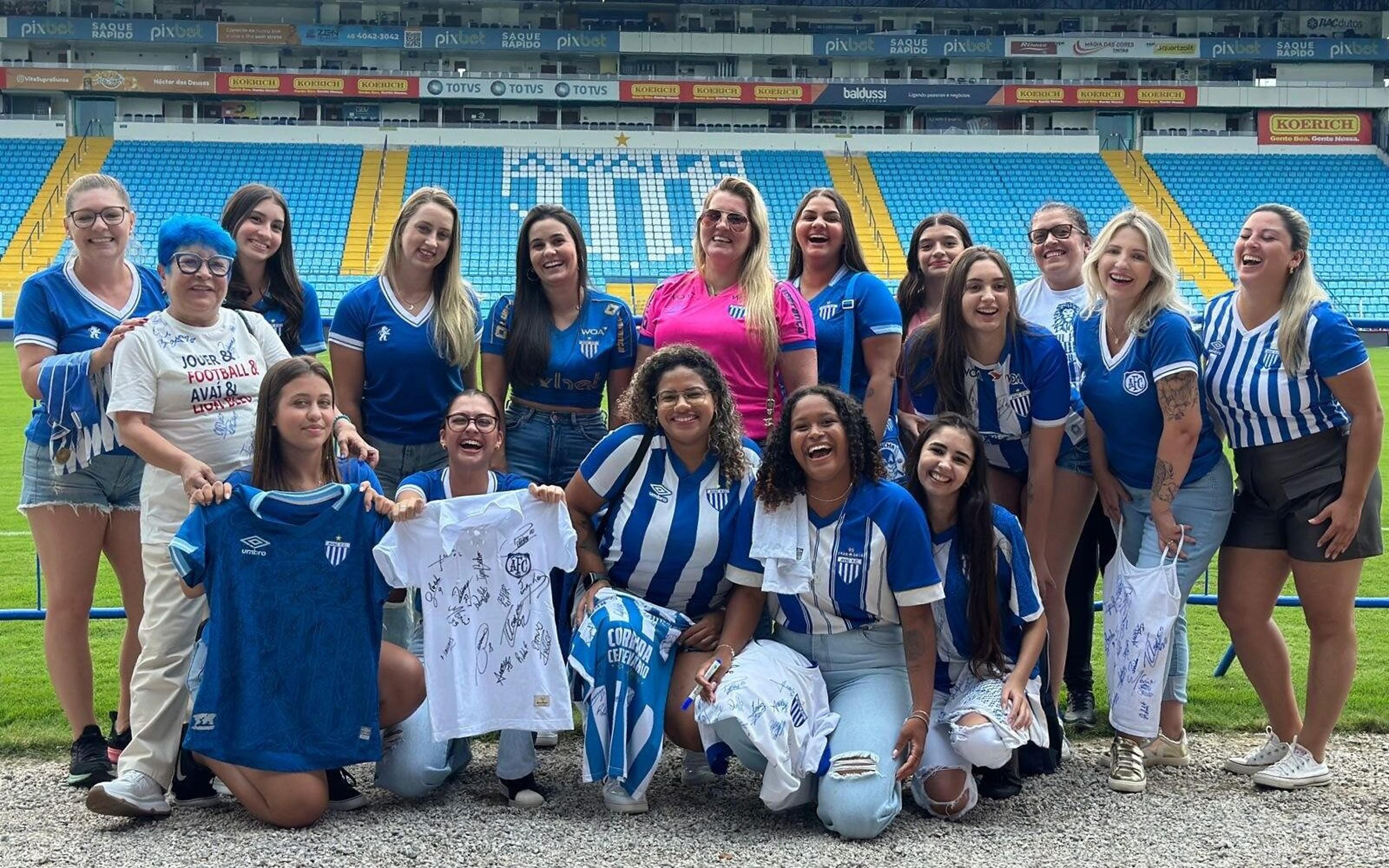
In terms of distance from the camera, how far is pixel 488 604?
4250 millimetres

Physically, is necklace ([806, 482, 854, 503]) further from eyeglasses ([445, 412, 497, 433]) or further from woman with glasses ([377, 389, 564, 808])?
eyeglasses ([445, 412, 497, 433])

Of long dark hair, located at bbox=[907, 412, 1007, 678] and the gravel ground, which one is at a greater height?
long dark hair, located at bbox=[907, 412, 1007, 678]

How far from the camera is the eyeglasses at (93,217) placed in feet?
14.4

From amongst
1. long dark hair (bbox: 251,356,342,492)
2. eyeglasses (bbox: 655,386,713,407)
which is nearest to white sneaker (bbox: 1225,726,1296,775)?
eyeglasses (bbox: 655,386,713,407)

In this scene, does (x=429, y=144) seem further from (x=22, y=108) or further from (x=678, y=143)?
(x=22, y=108)

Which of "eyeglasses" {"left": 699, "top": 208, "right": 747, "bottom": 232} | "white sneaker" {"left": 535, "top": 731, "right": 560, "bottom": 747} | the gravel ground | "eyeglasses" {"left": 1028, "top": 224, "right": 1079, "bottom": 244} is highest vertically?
"eyeglasses" {"left": 699, "top": 208, "right": 747, "bottom": 232}

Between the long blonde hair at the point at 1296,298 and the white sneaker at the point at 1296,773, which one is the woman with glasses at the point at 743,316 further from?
the white sneaker at the point at 1296,773

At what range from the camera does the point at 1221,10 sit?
39188 millimetres

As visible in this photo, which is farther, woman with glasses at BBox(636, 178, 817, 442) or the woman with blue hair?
woman with glasses at BBox(636, 178, 817, 442)

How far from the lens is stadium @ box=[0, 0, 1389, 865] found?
33.3m

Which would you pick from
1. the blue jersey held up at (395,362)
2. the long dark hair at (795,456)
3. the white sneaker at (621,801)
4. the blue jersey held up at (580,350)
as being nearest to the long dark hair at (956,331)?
the long dark hair at (795,456)

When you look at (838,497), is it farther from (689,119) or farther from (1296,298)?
(689,119)

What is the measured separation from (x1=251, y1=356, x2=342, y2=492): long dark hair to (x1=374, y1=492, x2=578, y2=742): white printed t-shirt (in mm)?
417

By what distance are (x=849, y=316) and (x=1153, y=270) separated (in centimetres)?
115
